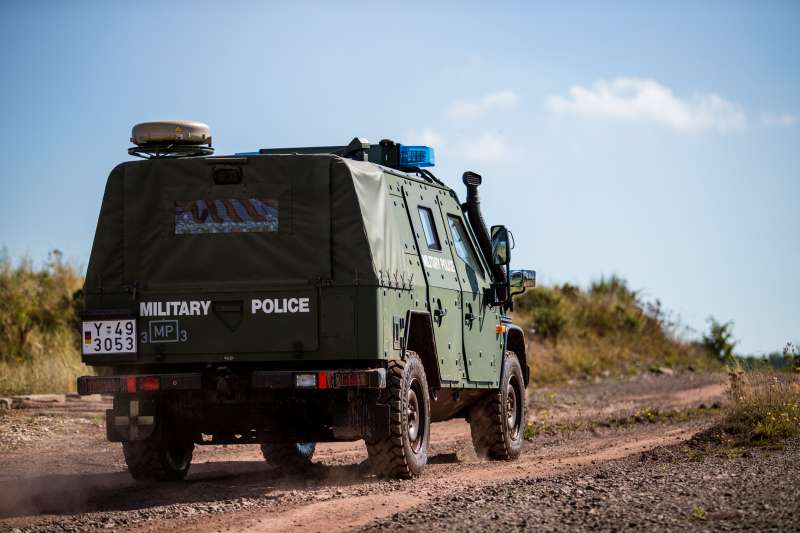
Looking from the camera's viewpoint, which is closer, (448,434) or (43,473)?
(43,473)

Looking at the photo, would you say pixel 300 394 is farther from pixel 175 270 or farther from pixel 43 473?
pixel 43 473

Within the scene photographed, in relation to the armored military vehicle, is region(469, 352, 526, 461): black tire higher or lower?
lower

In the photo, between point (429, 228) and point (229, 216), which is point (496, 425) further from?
point (229, 216)

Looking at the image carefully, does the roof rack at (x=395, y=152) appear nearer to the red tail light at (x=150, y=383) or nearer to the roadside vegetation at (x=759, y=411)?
the red tail light at (x=150, y=383)

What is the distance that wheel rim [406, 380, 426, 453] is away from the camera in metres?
→ 10.8

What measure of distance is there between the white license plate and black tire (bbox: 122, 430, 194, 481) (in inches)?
34.4

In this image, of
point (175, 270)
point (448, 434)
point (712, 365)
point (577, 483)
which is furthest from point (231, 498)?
point (712, 365)

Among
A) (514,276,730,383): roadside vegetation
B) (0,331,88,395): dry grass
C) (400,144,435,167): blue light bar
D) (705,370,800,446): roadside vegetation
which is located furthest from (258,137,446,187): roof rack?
(514,276,730,383): roadside vegetation

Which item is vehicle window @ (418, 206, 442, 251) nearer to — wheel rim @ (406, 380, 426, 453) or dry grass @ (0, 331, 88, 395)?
wheel rim @ (406, 380, 426, 453)

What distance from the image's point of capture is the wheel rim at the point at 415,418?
10828mm

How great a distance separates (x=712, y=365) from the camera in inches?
1241

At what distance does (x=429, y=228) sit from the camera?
12023mm

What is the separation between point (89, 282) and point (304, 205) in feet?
6.38

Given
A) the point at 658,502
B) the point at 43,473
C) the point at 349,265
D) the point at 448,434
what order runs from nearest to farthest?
the point at 658,502 → the point at 349,265 → the point at 43,473 → the point at 448,434
